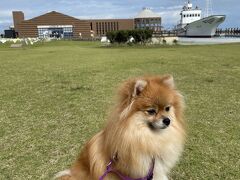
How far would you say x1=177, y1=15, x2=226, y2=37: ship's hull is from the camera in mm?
67338

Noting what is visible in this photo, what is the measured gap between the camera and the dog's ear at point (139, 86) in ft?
9.34

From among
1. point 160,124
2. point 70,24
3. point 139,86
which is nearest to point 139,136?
point 160,124

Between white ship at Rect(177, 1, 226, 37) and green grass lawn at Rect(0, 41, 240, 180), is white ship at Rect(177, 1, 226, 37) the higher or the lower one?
the higher one

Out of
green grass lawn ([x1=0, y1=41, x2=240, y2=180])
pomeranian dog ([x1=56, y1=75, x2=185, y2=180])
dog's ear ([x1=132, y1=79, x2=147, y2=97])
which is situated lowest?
green grass lawn ([x1=0, y1=41, x2=240, y2=180])

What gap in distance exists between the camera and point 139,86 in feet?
9.40

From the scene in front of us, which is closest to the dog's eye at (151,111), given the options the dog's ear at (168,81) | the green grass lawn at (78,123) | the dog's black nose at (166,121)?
the dog's black nose at (166,121)

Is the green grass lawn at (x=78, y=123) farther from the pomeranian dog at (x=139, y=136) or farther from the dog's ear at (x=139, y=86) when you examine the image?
the dog's ear at (x=139, y=86)

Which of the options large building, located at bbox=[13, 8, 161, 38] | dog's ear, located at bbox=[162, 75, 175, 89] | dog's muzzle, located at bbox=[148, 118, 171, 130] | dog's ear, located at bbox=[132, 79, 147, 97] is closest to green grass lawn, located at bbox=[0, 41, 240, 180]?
dog's muzzle, located at bbox=[148, 118, 171, 130]

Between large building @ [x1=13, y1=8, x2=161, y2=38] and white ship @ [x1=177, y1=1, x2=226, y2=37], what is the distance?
44925 mm

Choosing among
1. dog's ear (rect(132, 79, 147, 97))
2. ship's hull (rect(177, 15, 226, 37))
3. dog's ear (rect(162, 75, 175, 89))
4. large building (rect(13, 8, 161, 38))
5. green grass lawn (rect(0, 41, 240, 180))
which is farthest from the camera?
large building (rect(13, 8, 161, 38))

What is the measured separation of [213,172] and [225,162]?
0.37 metres

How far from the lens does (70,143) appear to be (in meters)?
5.21

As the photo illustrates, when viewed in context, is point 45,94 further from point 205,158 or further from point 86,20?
point 86,20

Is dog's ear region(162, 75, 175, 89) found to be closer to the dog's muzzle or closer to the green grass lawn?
the dog's muzzle
